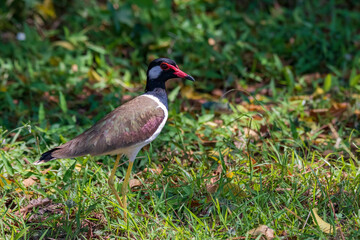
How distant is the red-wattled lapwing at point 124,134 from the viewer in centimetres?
367

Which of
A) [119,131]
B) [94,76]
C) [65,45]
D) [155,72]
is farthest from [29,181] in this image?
[65,45]

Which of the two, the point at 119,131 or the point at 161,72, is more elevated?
the point at 161,72

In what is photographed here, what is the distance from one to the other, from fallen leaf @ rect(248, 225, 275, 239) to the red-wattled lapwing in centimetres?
101

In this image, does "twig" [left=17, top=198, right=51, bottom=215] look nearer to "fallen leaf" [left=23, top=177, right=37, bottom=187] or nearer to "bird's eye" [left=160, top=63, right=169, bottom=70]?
"fallen leaf" [left=23, top=177, right=37, bottom=187]

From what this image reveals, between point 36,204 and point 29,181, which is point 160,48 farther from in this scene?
point 36,204

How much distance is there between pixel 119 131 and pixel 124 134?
47 mm

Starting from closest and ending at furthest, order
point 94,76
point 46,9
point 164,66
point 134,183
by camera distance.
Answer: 1. point 164,66
2. point 134,183
3. point 94,76
4. point 46,9

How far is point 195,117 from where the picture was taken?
5387mm

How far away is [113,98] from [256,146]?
172cm

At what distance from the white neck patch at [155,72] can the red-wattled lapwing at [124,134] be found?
0.02 meters

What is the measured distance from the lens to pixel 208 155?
4.48 meters

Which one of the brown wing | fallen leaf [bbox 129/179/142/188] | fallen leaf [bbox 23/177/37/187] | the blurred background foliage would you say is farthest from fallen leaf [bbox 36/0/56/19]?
fallen leaf [bbox 129/179/142/188]

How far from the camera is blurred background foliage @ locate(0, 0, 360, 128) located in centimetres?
595

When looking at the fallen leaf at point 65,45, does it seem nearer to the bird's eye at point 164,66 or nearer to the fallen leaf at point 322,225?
the bird's eye at point 164,66
